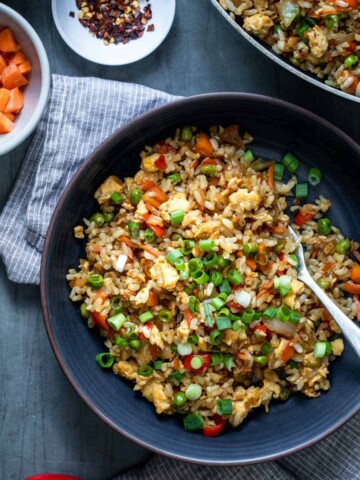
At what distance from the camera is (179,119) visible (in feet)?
8.41

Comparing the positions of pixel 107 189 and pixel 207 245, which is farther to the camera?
pixel 107 189

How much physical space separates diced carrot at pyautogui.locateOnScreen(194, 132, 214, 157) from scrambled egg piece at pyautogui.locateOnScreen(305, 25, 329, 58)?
499 millimetres

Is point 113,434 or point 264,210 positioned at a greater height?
point 264,210

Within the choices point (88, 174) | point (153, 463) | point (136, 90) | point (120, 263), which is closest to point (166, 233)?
point (120, 263)

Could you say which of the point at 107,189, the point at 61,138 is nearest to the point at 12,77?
the point at 61,138

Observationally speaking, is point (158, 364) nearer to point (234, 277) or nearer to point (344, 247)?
point (234, 277)

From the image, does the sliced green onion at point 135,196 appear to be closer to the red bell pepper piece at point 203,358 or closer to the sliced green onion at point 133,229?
the sliced green onion at point 133,229

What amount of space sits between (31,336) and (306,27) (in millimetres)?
1612

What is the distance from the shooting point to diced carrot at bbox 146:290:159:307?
96.4 inches

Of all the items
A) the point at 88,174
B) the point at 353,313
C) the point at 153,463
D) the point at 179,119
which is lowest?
the point at 153,463

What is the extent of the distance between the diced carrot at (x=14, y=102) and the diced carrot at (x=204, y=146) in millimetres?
700

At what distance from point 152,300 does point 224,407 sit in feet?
1.55

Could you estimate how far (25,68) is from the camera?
8.59 feet

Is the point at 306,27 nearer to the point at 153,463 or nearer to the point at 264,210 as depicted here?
the point at 264,210
